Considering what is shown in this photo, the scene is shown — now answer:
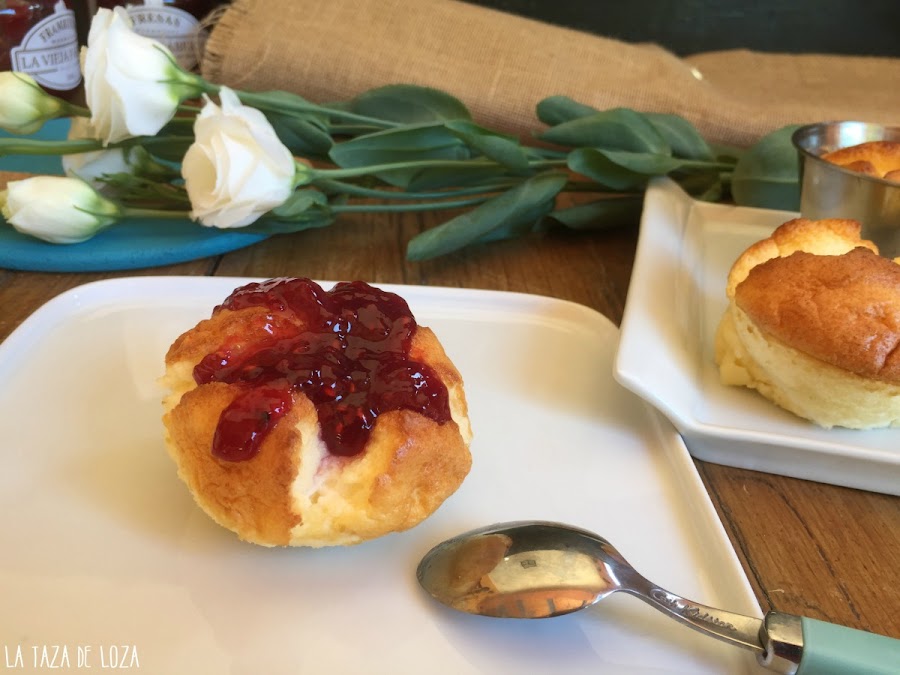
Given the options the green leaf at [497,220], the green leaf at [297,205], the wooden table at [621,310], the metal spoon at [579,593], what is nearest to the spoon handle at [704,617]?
the metal spoon at [579,593]

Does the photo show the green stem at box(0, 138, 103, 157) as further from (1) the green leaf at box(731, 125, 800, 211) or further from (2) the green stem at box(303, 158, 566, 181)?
(1) the green leaf at box(731, 125, 800, 211)

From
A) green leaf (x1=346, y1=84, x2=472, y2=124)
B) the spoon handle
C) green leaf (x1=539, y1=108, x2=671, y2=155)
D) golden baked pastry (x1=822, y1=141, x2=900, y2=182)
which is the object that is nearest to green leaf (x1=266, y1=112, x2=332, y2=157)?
green leaf (x1=346, y1=84, x2=472, y2=124)

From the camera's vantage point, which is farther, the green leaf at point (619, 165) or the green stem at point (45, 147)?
the green leaf at point (619, 165)

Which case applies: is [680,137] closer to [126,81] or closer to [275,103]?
[275,103]

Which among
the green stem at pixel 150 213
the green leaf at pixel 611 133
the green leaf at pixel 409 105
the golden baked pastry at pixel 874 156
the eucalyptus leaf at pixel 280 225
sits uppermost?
the golden baked pastry at pixel 874 156

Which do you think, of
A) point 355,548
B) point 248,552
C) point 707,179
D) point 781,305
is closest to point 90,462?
point 248,552

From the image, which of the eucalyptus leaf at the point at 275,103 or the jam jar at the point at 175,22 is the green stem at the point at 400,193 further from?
the jam jar at the point at 175,22

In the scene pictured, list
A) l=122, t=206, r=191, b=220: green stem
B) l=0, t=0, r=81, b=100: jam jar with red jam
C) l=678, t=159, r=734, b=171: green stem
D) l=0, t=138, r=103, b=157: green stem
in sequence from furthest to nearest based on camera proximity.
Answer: l=0, t=0, r=81, b=100: jam jar with red jam
l=678, t=159, r=734, b=171: green stem
l=122, t=206, r=191, b=220: green stem
l=0, t=138, r=103, b=157: green stem
